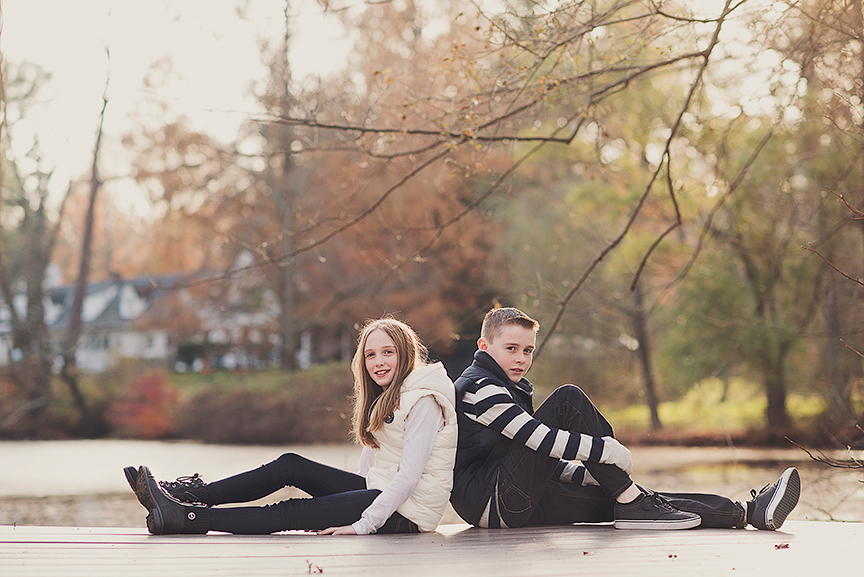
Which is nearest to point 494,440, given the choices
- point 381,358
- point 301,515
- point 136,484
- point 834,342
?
point 381,358

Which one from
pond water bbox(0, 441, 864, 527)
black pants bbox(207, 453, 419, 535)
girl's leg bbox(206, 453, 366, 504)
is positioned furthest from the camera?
pond water bbox(0, 441, 864, 527)

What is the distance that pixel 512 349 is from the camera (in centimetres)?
415

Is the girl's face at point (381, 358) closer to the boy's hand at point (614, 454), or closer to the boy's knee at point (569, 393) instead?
the boy's knee at point (569, 393)

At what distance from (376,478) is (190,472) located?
32.8ft

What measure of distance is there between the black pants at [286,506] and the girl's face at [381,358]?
0.51 meters

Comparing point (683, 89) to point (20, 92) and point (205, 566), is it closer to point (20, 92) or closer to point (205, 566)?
point (20, 92)

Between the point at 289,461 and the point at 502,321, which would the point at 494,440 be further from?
the point at 289,461

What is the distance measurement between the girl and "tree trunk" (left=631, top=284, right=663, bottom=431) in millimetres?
15512

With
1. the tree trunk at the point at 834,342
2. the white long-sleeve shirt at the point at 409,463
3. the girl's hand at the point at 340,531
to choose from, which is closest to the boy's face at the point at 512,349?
the white long-sleeve shirt at the point at 409,463

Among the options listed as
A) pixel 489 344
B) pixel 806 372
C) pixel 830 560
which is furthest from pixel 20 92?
pixel 830 560

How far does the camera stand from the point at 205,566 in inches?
126

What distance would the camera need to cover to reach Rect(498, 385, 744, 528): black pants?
4.04 meters

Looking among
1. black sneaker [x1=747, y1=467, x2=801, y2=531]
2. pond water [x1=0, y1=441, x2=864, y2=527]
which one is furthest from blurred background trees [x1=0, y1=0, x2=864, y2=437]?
black sneaker [x1=747, y1=467, x2=801, y2=531]

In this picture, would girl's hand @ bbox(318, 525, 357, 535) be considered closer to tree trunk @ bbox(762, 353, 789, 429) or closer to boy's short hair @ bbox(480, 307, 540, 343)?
boy's short hair @ bbox(480, 307, 540, 343)
